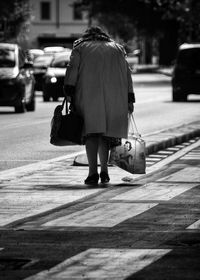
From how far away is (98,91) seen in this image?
12195 mm

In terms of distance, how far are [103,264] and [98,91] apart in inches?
211

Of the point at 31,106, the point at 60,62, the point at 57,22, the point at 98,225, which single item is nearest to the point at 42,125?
the point at 31,106

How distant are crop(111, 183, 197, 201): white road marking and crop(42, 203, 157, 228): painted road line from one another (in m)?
0.57

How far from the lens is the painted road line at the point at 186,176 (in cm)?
1241

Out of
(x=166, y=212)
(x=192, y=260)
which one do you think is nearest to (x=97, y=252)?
(x=192, y=260)

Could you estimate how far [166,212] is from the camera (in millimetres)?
9508

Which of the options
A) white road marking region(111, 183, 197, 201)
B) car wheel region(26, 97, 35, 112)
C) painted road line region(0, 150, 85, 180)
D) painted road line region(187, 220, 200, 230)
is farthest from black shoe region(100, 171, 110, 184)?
car wheel region(26, 97, 35, 112)

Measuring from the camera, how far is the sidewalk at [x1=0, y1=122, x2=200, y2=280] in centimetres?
684

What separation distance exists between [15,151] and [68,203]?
6608 mm

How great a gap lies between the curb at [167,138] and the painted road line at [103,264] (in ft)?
21.3

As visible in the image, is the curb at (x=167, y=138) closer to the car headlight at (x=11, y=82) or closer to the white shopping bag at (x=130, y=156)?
the white shopping bag at (x=130, y=156)

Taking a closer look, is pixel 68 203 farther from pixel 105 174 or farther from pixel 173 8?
pixel 173 8

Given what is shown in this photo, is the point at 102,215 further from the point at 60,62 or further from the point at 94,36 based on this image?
the point at 60,62

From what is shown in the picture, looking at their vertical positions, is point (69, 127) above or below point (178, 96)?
above
